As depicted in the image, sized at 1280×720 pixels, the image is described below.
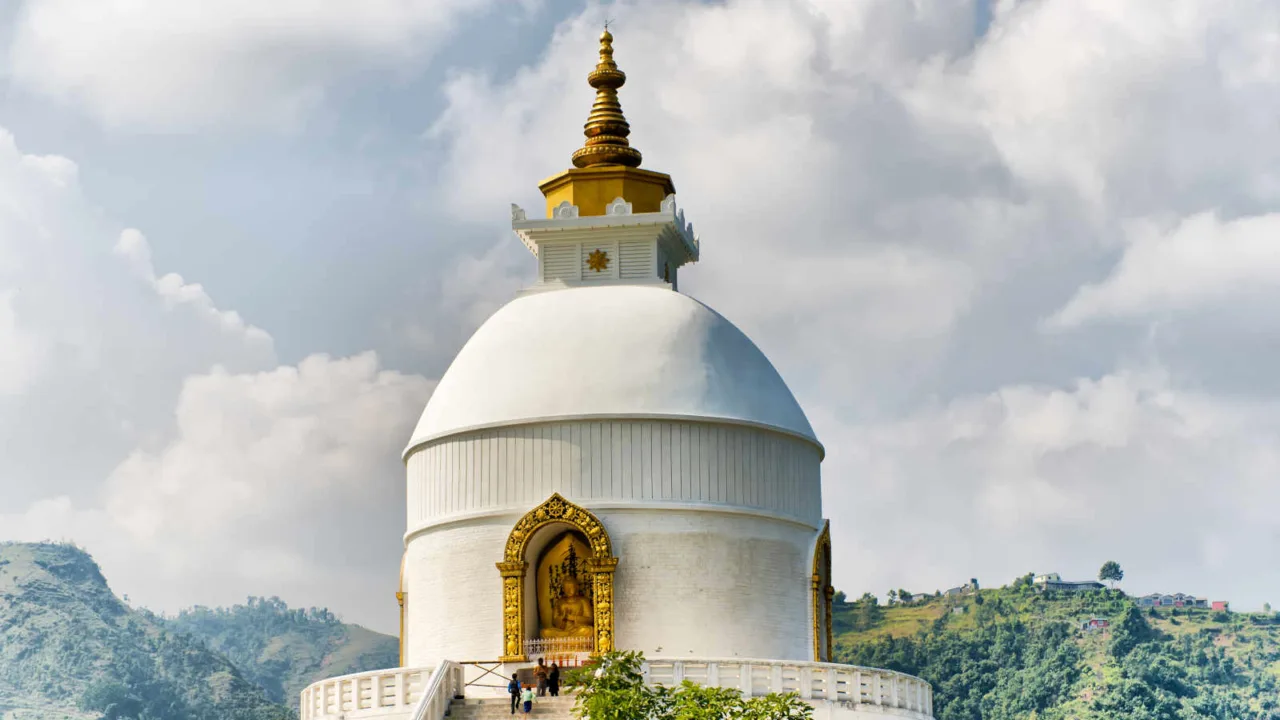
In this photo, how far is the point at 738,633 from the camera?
4059 cm

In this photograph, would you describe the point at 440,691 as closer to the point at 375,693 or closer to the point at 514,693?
the point at 514,693

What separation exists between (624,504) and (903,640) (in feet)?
208

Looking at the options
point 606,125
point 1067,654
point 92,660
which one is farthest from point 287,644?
point 606,125

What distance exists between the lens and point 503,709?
36.0 meters

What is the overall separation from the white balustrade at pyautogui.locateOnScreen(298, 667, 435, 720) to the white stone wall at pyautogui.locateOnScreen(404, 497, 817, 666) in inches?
138

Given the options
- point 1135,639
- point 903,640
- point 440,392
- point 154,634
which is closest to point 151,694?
point 154,634

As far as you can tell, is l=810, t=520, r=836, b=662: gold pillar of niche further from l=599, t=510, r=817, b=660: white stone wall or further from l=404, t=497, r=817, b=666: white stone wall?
l=599, t=510, r=817, b=660: white stone wall

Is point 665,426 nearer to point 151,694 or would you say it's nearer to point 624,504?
point 624,504

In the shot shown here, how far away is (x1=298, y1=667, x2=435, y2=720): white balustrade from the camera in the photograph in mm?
36719

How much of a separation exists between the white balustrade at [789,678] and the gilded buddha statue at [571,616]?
441 cm

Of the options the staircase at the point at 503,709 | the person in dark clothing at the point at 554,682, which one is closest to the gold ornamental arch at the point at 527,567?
the person in dark clothing at the point at 554,682

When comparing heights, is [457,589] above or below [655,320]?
below

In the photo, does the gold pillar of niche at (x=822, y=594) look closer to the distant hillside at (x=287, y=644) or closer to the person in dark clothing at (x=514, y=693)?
the person in dark clothing at (x=514, y=693)

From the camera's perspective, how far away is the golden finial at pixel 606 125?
46531 mm
